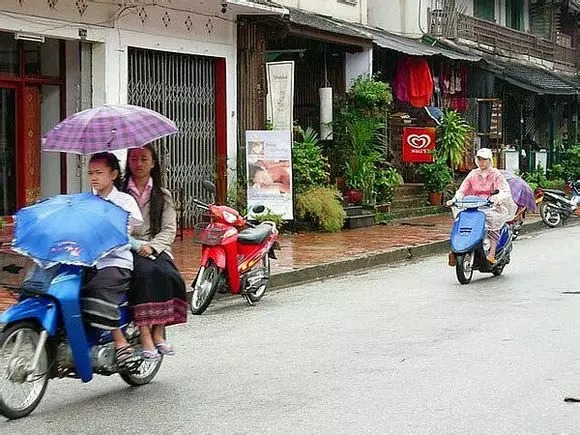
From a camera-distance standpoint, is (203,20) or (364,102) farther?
(364,102)

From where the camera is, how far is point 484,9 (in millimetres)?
30625

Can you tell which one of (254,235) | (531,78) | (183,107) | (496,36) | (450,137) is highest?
(496,36)

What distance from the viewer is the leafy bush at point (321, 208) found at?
716 inches

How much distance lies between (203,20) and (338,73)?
4.99 m

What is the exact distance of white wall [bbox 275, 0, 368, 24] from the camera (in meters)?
20.6

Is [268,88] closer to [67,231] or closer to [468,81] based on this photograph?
[468,81]

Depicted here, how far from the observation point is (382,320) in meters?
9.98

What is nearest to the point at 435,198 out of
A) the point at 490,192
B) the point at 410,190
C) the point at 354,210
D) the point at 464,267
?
the point at 410,190

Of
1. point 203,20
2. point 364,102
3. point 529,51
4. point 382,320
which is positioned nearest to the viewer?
point 382,320

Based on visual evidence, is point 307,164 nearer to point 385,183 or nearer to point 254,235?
point 385,183

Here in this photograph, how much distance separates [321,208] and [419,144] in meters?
5.71

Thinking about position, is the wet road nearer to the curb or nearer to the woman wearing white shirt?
the woman wearing white shirt

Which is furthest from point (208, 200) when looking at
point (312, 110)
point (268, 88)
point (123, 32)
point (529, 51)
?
point (529, 51)

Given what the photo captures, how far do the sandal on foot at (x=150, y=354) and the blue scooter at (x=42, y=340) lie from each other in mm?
436
